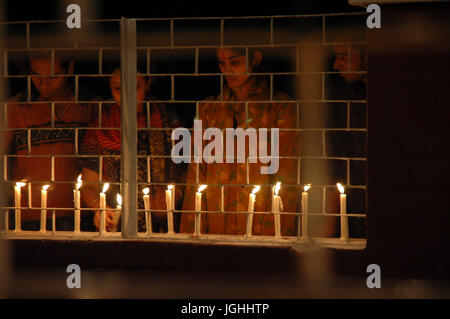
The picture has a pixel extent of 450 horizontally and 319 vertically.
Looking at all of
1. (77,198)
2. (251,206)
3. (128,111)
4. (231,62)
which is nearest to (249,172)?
(251,206)

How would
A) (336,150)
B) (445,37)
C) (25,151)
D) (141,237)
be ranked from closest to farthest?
(445,37) < (141,237) < (336,150) < (25,151)

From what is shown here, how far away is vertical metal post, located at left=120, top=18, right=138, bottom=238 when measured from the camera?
543 cm

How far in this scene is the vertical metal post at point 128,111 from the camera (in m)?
5.43

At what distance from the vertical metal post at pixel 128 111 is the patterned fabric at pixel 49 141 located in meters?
0.89

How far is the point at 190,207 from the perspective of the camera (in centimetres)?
608

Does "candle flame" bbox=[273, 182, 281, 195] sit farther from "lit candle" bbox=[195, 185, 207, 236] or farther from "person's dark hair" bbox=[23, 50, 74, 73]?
"person's dark hair" bbox=[23, 50, 74, 73]

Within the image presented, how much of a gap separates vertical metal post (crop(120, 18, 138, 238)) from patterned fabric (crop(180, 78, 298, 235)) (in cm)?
64

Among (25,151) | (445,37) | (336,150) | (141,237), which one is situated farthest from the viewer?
→ (25,151)

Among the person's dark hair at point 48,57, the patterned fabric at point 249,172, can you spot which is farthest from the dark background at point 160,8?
the patterned fabric at point 249,172

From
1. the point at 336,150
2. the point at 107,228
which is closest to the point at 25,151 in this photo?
the point at 107,228

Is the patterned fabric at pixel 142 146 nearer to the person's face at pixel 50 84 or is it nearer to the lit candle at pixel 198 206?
the person's face at pixel 50 84

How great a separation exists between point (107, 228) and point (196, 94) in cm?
134

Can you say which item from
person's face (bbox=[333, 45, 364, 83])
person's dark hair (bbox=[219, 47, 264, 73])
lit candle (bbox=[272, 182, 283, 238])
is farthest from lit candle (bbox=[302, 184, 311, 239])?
person's dark hair (bbox=[219, 47, 264, 73])

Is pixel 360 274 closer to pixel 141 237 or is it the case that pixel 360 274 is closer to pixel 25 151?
pixel 141 237
